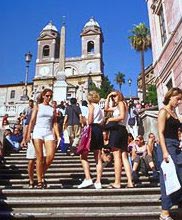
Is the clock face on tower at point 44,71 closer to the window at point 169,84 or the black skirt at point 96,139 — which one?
the window at point 169,84

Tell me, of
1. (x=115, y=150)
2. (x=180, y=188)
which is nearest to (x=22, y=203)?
(x=115, y=150)

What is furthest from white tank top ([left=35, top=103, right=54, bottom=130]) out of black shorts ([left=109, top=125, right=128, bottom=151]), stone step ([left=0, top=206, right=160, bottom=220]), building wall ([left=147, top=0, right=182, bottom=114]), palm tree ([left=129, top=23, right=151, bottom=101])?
palm tree ([left=129, top=23, right=151, bottom=101])

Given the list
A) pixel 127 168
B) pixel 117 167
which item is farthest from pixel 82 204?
pixel 127 168

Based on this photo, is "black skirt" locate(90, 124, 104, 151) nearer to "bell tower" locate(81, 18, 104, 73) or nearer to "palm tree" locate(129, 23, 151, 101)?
"palm tree" locate(129, 23, 151, 101)

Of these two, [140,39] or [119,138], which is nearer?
[119,138]

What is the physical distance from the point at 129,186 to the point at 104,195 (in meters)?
0.64

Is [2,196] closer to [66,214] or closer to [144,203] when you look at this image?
[66,214]

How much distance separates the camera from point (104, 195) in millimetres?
5969

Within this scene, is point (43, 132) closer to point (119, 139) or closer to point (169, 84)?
point (119, 139)

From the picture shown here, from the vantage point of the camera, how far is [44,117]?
6.91m

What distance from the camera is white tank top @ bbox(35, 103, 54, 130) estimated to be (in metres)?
6.85

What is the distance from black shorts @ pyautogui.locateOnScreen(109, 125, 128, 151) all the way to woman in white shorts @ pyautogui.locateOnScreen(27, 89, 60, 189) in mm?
1248

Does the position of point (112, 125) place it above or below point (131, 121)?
below

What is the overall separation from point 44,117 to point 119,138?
1674mm
